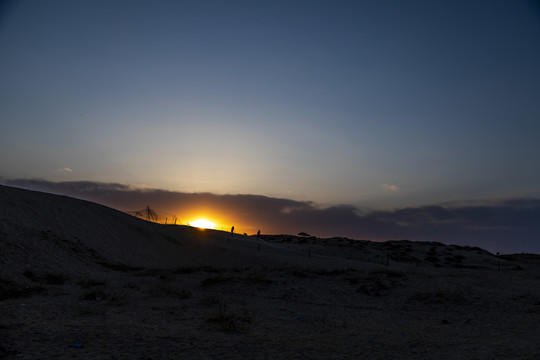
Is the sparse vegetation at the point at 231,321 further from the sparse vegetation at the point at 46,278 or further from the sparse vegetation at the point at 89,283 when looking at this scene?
the sparse vegetation at the point at 46,278

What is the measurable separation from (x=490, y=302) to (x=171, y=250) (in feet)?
94.6

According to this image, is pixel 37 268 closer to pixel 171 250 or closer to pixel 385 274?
pixel 171 250

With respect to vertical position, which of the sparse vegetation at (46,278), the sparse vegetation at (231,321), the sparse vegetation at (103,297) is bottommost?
the sparse vegetation at (46,278)

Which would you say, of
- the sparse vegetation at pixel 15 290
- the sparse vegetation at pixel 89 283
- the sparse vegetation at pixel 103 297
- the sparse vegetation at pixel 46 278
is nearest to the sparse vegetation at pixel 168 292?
the sparse vegetation at pixel 103 297

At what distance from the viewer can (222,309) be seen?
45.1 ft

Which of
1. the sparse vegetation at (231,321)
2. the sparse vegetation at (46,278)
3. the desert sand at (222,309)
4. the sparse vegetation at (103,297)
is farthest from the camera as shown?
the sparse vegetation at (46,278)

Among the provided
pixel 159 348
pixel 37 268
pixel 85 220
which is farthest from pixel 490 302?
pixel 85 220

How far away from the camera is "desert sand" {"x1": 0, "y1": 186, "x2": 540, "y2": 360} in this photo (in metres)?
8.64

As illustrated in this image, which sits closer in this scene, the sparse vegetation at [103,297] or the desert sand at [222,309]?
the desert sand at [222,309]

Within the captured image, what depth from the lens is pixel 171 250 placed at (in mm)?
37656

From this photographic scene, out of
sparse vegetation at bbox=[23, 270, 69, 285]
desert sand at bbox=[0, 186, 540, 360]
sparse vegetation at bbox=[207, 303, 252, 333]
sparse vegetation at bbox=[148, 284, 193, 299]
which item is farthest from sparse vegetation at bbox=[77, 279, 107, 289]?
sparse vegetation at bbox=[207, 303, 252, 333]

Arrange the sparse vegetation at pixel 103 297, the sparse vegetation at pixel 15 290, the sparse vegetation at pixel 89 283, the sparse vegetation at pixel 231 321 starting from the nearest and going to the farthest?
1. the sparse vegetation at pixel 231 321
2. the sparse vegetation at pixel 103 297
3. the sparse vegetation at pixel 15 290
4. the sparse vegetation at pixel 89 283

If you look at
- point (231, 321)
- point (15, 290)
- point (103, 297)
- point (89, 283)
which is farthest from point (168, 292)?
point (231, 321)

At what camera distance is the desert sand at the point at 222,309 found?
28.3ft
